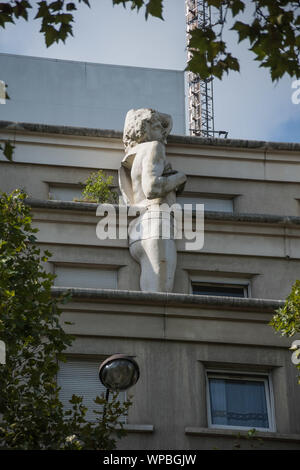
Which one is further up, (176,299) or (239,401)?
(176,299)

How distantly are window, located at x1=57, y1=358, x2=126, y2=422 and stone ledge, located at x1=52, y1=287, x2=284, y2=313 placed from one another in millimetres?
1197

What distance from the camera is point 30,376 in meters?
17.1

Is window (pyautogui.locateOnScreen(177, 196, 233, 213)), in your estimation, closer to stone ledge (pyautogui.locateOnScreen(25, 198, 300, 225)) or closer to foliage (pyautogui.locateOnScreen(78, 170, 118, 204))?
stone ledge (pyautogui.locateOnScreen(25, 198, 300, 225))

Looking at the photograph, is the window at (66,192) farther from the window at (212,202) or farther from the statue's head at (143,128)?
the window at (212,202)

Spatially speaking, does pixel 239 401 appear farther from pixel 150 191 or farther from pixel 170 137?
pixel 170 137

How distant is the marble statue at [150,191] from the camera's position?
75.3 ft

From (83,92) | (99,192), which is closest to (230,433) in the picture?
(99,192)

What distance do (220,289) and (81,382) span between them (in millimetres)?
4414

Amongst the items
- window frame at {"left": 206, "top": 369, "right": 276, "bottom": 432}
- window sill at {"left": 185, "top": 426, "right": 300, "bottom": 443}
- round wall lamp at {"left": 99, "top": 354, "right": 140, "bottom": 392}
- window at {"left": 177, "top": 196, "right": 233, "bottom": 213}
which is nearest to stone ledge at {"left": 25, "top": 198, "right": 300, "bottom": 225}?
window at {"left": 177, "top": 196, "right": 233, "bottom": 213}

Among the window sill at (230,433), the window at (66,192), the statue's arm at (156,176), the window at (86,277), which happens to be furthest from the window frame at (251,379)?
the window at (66,192)

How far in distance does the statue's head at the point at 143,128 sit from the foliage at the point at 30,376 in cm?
675
